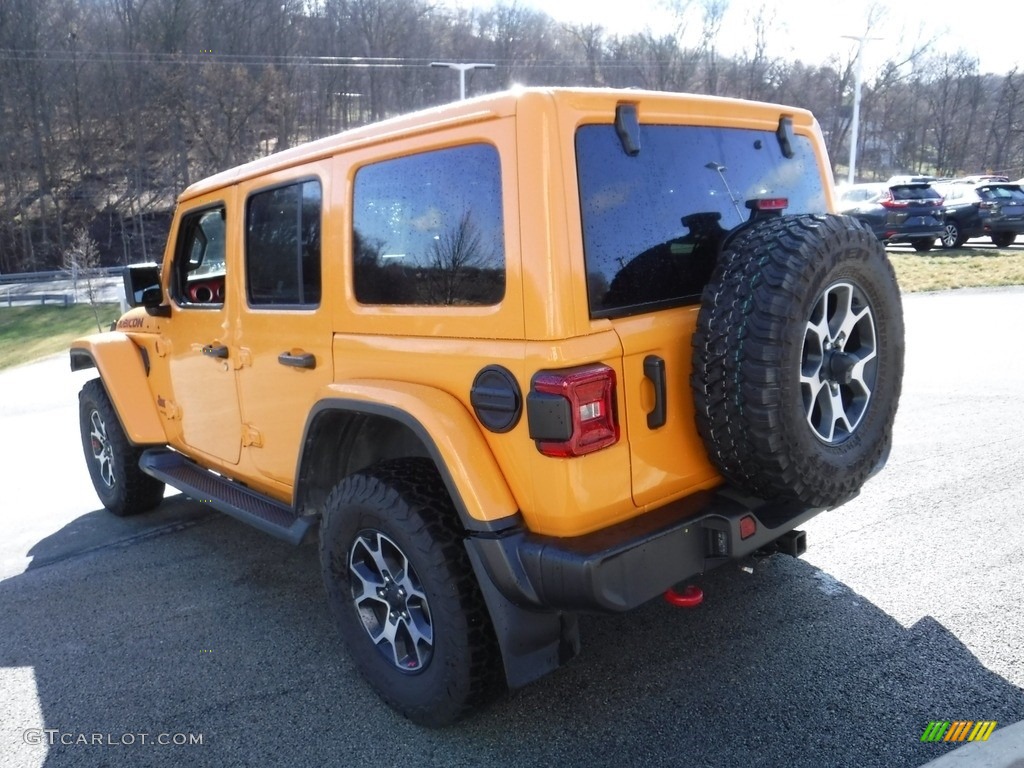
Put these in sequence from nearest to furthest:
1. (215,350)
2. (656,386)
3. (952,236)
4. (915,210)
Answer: (656,386) < (215,350) < (915,210) < (952,236)

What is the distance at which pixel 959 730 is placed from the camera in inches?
103

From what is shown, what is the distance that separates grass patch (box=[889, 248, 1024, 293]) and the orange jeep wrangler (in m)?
11.7

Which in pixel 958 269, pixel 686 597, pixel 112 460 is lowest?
pixel 686 597

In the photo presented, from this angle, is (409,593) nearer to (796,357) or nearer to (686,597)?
(686,597)

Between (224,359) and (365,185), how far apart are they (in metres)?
1.37

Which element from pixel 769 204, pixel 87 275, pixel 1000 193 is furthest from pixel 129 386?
pixel 87 275

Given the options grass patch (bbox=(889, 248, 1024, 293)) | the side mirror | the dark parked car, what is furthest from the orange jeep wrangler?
the dark parked car

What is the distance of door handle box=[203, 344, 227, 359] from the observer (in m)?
3.92

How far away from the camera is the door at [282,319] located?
10.8 ft

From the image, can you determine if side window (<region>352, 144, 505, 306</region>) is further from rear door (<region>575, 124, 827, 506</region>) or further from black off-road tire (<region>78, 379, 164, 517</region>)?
black off-road tire (<region>78, 379, 164, 517</region>)

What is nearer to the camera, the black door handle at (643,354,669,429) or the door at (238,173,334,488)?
the black door handle at (643,354,669,429)

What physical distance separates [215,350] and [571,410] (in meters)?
2.31

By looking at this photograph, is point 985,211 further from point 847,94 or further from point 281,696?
point 847,94

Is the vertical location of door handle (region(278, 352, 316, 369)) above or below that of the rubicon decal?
above
